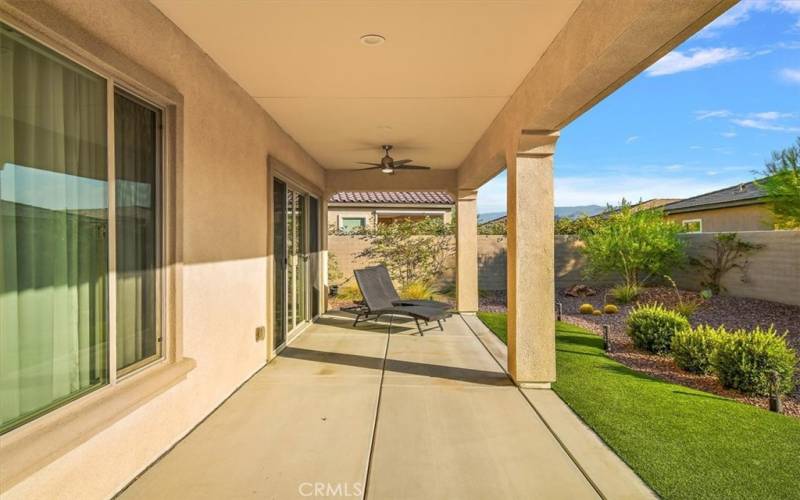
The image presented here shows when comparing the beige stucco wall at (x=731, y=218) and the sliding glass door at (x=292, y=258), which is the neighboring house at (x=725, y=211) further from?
the sliding glass door at (x=292, y=258)

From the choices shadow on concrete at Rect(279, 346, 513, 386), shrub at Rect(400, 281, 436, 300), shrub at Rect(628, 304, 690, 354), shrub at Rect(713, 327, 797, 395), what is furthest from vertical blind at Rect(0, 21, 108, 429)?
shrub at Rect(400, 281, 436, 300)

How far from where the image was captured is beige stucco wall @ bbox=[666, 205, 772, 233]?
1441cm

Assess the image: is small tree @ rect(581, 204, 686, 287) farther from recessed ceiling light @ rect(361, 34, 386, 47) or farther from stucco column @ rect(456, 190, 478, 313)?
recessed ceiling light @ rect(361, 34, 386, 47)

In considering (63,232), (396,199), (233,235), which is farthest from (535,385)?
(396,199)

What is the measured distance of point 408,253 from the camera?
12680 mm

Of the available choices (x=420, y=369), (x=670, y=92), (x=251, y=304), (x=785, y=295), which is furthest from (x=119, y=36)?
(x=670, y=92)

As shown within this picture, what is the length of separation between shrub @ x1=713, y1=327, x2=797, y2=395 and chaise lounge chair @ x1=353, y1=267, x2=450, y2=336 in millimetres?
3780

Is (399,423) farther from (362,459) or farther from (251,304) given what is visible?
(251,304)

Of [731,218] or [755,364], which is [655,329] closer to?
[755,364]

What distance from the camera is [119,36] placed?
8.79ft

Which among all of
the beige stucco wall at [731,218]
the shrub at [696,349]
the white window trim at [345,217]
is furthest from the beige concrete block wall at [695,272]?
the shrub at [696,349]

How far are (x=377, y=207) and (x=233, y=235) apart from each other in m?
11.4

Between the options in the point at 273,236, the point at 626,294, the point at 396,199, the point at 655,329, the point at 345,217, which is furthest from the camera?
the point at 396,199

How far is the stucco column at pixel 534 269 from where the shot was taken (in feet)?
15.4
